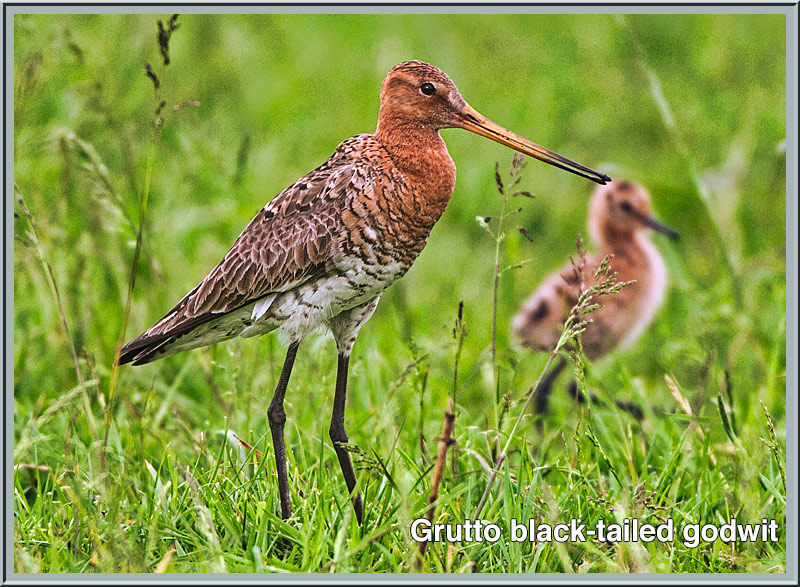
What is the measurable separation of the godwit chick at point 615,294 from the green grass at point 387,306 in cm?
22

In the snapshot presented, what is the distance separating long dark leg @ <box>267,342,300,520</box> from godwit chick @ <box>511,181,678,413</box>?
2.11 metres

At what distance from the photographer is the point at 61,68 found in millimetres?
7305

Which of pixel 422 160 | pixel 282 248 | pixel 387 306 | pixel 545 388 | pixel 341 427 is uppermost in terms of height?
pixel 422 160

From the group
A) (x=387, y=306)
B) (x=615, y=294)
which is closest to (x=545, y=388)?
(x=615, y=294)

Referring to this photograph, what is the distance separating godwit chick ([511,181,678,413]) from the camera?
20.2 ft

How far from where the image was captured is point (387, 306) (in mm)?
6809

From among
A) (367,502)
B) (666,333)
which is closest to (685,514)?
(367,502)

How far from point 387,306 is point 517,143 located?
10.5 feet

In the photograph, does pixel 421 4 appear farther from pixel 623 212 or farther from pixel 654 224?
pixel 654 224

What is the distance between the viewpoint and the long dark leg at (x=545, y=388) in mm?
6422

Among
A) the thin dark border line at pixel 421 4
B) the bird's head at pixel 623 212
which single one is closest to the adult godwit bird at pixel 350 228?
the thin dark border line at pixel 421 4

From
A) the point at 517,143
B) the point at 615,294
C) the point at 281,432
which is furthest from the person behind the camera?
the point at 615,294

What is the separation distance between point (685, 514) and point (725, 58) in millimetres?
6312

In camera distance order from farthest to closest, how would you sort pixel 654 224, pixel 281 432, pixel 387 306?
pixel 387 306 < pixel 654 224 < pixel 281 432
